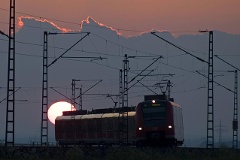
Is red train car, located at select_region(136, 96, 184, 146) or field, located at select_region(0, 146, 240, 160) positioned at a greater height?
red train car, located at select_region(136, 96, 184, 146)

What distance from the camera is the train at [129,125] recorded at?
54781 millimetres

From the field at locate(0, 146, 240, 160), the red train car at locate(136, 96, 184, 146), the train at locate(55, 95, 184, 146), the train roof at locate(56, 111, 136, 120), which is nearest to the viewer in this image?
the field at locate(0, 146, 240, 160)

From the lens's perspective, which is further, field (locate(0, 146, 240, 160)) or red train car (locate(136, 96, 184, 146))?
red train car (locate(136, 96, 184, 146))

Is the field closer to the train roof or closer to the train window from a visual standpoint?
the train window

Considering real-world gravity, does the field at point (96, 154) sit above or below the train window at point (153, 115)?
below

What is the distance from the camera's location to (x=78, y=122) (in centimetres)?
6931

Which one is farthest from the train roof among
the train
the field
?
the field

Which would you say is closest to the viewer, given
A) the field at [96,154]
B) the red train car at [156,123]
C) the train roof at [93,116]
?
the field at [96,154]

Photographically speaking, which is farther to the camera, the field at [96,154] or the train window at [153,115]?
the train window at [153,115]

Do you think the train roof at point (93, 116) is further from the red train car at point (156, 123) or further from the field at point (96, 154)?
the field at point (96, 154)

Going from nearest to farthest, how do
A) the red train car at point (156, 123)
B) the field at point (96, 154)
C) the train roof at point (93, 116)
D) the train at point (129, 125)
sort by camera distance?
1. the field at point (96, 154)
2. the red train car at point (156, 123)
3. the train at point (129, 125)
4. the train roof at point (93, 116)

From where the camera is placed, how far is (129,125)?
2430 inches

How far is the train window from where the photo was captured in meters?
54.8

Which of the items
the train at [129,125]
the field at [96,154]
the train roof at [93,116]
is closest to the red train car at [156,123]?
the train at [129,125]
